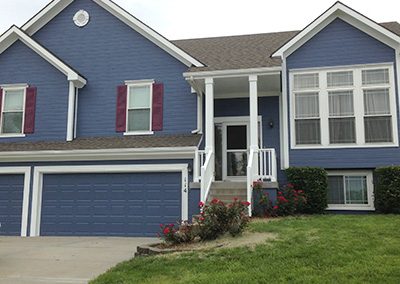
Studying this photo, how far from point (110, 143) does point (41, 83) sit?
11.5 feet

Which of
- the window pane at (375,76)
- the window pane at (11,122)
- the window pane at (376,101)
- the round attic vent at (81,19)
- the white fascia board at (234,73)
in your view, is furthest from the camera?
the round attic vent at (81,19)

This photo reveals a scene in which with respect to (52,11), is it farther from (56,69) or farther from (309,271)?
(309,271)

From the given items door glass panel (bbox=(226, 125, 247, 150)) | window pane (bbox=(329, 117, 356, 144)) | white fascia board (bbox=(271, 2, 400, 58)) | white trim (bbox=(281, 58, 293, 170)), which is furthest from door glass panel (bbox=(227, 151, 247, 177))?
white fascia board (bbox=(271, 2, 400, 58))

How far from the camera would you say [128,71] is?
14.0 m

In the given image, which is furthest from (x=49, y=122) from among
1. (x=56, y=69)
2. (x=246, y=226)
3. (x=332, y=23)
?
(x=332, y=23)

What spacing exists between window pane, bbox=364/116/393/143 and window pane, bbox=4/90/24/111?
11272mm

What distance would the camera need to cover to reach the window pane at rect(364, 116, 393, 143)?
40.0 ft

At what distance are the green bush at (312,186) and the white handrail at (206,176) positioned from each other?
2358mm

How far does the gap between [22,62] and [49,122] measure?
2440 mm

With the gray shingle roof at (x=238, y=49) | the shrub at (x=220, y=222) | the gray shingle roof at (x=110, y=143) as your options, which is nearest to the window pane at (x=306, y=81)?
the gray shingle roof at (x=238, y=49)

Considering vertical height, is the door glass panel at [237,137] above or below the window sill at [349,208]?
above

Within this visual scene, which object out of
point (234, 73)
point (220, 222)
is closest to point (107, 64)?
point (234, 73)

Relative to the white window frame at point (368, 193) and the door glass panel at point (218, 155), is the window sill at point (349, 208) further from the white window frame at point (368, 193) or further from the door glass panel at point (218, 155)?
the door glass panel at point (218, 155)

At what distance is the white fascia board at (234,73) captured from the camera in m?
11.7
